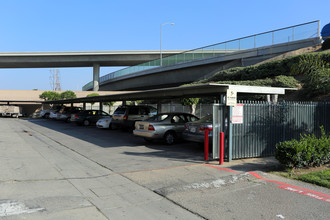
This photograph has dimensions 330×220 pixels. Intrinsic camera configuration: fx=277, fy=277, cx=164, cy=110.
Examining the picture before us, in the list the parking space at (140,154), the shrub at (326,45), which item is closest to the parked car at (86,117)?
the parking space at (140,154)

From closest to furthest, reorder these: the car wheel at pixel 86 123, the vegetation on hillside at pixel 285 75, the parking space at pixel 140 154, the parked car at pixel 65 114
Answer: the parking space at pixel 140 154
the vegetation on hillside at pixel 285 75
the car wheel at pixel 86 123
the parked car at pixel 65 114

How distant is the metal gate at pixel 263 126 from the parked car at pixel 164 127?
160 inches

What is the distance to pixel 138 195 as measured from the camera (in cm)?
578

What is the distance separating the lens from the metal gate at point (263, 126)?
9.13m

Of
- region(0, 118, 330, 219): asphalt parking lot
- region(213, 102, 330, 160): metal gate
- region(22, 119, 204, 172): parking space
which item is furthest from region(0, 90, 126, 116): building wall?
region(0, 118, 330, 219): asphalt parking lot

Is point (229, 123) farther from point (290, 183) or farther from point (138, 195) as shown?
point (138, 195)

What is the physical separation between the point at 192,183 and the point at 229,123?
3.20 meters

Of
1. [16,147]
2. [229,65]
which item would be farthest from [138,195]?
[229,65]

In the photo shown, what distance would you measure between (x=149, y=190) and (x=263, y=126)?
17.8 feet

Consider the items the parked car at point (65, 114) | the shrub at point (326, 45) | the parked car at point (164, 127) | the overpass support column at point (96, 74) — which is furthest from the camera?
the overpass support column at point (96, 74)

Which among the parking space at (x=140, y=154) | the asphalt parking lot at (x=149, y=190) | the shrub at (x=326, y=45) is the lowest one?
the asphalt parking lot at (x=149, y=190)

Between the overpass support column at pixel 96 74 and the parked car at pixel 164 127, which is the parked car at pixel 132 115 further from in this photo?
the overpass support column at pixel 96 74

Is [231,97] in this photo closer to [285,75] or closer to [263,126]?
[263,126]

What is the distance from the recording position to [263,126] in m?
9.77
